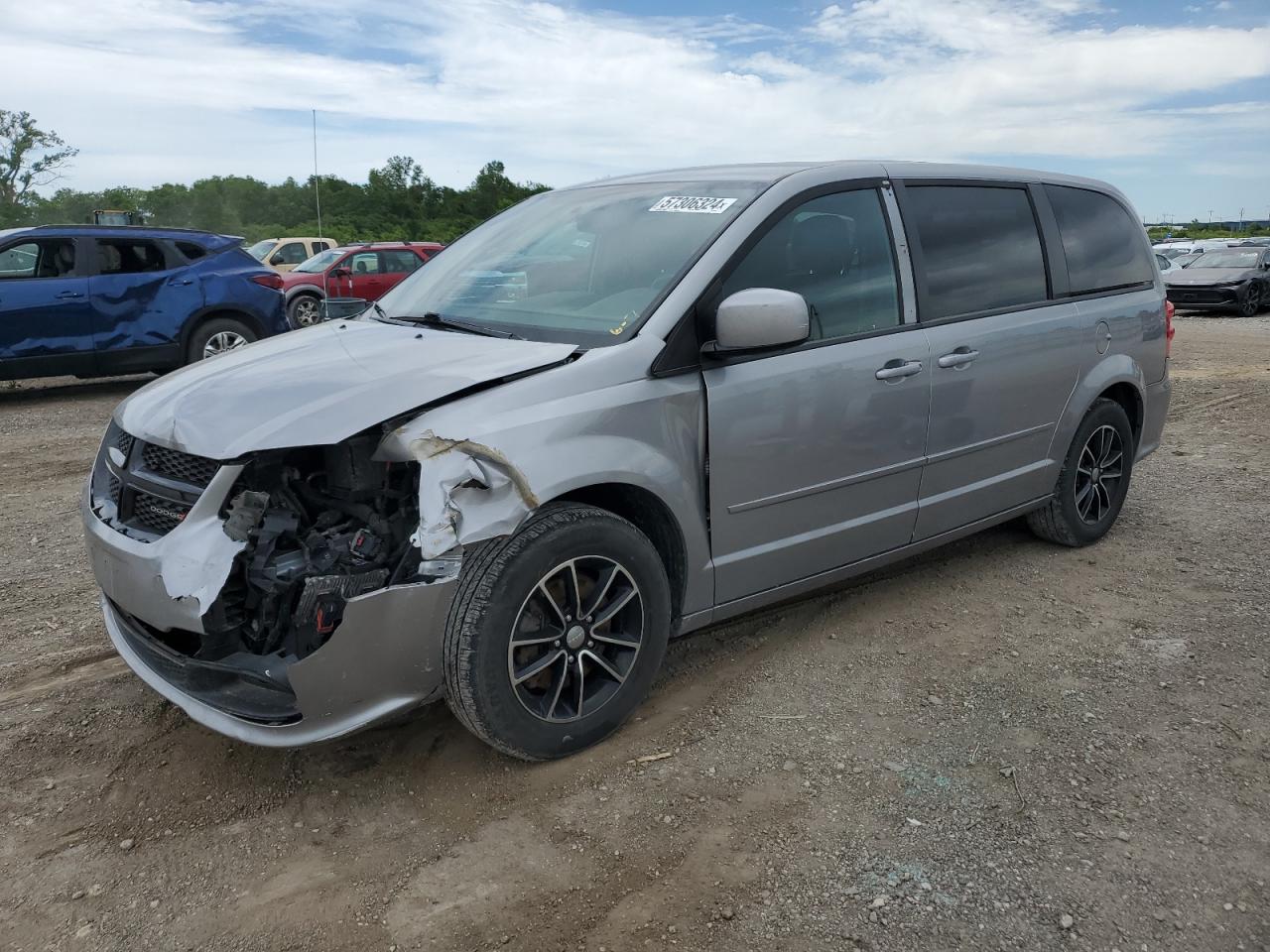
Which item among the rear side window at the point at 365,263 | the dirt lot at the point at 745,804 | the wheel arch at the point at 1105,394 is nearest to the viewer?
the dirt lot at the point at 745,804

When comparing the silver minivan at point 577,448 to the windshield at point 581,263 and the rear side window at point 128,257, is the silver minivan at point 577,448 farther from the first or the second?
the rear side window at point 128,257

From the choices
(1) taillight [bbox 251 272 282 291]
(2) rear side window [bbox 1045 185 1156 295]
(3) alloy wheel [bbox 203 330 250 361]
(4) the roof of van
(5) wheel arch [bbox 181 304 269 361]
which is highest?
(4) the roof of van

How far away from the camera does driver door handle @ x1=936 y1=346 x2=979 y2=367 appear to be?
3.97 meters

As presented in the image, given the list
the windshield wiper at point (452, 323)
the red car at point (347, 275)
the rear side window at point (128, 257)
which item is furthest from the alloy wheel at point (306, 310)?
the windshield wiper at point (452, 323)

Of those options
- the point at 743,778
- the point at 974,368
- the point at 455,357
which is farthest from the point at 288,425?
the point at 974,368

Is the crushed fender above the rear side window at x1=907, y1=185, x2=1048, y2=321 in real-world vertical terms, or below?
below

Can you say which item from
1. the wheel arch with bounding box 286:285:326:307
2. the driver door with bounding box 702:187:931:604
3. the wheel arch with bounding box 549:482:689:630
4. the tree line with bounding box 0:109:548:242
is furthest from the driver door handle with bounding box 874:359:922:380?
the tree line with bounding box 0:109:548:242

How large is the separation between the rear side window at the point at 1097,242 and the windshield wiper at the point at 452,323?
9.15 feet

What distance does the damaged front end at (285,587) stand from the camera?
2.71 meters

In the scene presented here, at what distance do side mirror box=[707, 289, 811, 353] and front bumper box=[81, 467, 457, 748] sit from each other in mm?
1150

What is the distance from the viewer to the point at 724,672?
3766 millimetres

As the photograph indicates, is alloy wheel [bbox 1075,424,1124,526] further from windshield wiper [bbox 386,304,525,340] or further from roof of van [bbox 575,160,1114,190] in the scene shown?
windshield wiper [bbox 386,304,525,340]

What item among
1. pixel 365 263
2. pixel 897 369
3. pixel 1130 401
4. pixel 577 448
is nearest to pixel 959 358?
pixel 897 369

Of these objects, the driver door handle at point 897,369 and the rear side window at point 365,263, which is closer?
the driver door handle at point 897,369
